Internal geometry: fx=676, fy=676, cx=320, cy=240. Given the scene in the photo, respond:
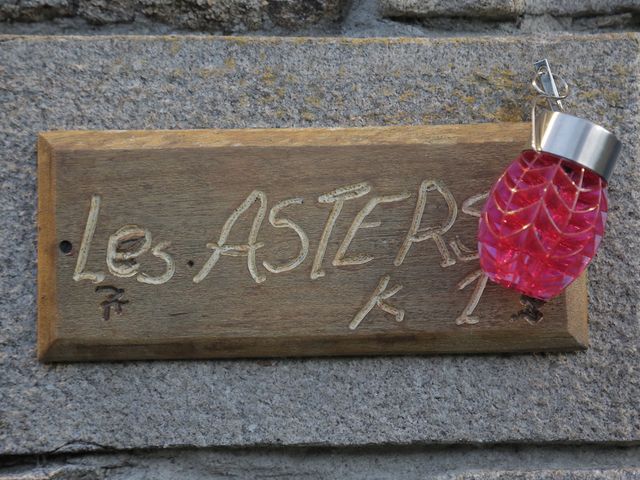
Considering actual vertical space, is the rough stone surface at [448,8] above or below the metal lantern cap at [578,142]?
above

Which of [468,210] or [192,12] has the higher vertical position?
[192,12]

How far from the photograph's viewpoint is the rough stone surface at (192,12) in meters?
0.86

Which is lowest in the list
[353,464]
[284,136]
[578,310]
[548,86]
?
[353,464]

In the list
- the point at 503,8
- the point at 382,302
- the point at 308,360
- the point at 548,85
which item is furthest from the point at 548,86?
the point at 308,360

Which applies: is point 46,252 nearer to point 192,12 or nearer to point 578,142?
point 192,12

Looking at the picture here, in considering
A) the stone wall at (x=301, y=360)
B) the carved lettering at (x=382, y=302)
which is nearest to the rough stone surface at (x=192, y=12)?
the stone wall at (x=301, y=360)

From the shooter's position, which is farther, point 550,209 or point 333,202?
point 333,202

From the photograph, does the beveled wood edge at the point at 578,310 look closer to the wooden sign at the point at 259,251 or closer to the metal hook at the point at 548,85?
the wooden sign at the point at 259,251

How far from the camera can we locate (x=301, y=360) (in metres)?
0.82

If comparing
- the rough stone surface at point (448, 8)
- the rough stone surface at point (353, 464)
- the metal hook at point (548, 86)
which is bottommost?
the rough stone surface at point (353, 464)

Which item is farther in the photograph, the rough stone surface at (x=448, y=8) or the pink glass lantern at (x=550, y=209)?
the rough stone surface at (x=448, y=8)

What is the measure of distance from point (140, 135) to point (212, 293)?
0.69 ft

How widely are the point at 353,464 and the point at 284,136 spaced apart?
410 mm

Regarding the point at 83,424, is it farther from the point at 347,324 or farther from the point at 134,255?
the point at 347,324
